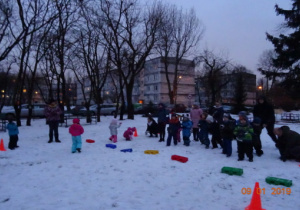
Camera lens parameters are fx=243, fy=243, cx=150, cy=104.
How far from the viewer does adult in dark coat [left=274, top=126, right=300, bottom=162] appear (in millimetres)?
6910

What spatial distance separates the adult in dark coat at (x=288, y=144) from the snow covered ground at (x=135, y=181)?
0.81ft

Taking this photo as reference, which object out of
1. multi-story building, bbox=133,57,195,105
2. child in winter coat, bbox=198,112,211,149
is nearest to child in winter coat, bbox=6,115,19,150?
child in winter coat, bbox=198,112,211,149

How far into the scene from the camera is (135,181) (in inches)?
215

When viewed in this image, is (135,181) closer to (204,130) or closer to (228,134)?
(228,134)

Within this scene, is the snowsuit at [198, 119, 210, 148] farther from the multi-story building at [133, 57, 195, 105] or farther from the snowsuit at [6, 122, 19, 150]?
the multi-story building at [133, 57, 195, 105]

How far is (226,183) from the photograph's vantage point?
5285 mm

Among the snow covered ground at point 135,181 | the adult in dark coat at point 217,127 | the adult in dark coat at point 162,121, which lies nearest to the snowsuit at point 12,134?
the snow covered ground at point 135,181

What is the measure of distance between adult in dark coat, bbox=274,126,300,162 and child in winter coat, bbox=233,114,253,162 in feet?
2.94

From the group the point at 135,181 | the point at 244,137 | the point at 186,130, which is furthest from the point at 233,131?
the point at 135,181

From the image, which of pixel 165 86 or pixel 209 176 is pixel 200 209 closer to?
pixel 209 176

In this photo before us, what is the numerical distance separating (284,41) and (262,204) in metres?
18.5

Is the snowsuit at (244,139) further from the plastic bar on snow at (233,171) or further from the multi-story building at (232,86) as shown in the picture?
the multi-story building at (232,86)

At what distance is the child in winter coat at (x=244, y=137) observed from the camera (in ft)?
22.9

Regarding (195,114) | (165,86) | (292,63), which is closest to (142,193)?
(195,114)
